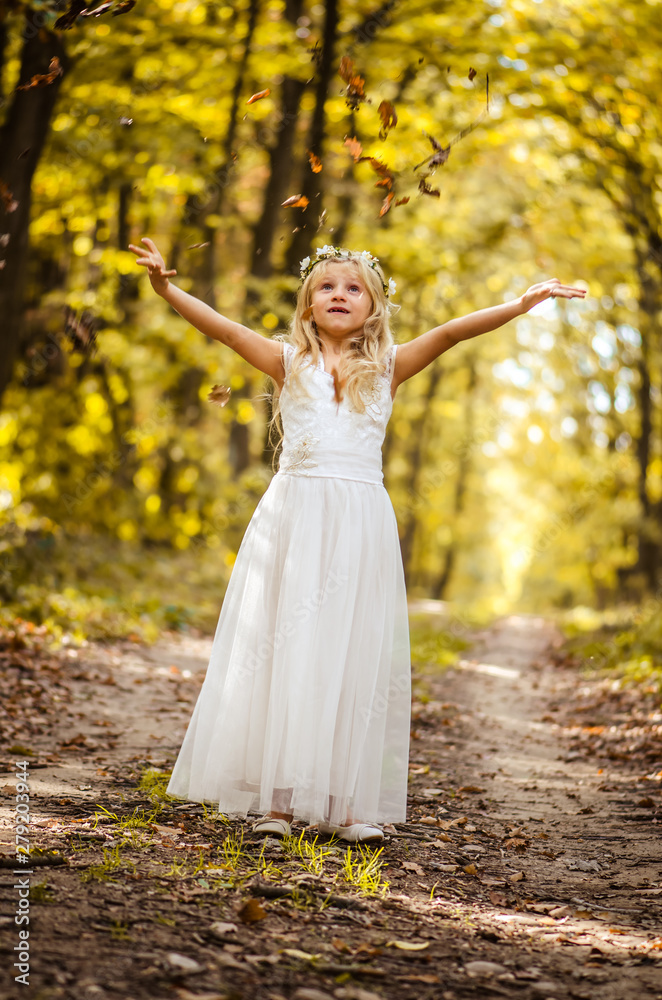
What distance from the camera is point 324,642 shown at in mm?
3717

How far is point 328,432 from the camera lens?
3.87 m

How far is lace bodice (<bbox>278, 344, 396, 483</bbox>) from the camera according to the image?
3859mm

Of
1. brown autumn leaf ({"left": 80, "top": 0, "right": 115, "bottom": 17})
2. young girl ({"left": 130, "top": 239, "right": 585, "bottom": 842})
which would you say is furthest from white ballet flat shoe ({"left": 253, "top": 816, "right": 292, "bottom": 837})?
brown autumn leaf ({"left": 80, "top": 0, "right": 115, "bottom": 17})

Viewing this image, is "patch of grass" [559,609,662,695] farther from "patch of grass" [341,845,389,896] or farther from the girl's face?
the girl's face

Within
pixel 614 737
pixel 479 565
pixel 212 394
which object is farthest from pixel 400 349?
pixel 479 565

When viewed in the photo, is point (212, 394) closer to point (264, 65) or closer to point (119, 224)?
point (264, 65)

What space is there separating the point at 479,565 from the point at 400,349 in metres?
38.2

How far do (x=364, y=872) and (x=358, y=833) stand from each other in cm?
45

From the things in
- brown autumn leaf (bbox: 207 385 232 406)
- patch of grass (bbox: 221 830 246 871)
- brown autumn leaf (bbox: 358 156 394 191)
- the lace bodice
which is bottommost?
patch of grass (bbox: 221 830 246 871)

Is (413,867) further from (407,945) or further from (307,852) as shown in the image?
(407,945)

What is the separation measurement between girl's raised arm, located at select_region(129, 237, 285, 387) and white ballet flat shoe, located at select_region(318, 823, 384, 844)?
2.04m

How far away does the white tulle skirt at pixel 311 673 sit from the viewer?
3641 mm

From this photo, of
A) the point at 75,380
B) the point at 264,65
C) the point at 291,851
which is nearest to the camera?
the point at 291,851

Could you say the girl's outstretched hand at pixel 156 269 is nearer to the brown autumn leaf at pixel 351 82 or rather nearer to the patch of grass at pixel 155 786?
the brown autumn leaf at pixel 351 82
